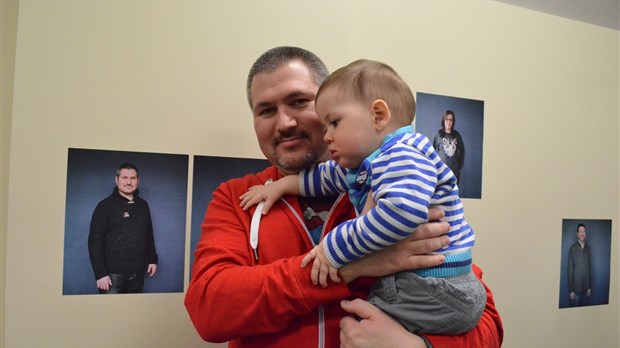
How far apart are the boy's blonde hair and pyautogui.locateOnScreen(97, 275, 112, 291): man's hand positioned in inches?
42.4

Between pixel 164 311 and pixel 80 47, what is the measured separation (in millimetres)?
1025

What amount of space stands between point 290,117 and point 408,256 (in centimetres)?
57

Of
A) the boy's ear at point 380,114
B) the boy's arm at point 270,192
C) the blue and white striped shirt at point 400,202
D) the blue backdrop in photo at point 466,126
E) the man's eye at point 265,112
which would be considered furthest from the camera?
the blue backdrop in photo at point 466,126

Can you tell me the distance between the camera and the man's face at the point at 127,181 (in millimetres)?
1530

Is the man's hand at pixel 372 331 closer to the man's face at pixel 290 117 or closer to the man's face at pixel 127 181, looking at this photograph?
the man's face at pixel 290 117

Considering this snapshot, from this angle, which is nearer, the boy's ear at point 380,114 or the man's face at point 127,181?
the boy's ear at point 380,114

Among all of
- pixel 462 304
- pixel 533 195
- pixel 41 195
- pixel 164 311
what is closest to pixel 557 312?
pixel 533 195

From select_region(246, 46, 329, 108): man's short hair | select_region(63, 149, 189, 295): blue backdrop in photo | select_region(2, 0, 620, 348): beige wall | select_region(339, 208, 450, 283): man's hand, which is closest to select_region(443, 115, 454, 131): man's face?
select_region(2, 0, 620, 348): beige wall

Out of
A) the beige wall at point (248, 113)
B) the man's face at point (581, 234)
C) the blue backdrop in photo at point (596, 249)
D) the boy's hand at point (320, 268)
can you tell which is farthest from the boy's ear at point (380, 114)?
the man's face at point (581, 234)

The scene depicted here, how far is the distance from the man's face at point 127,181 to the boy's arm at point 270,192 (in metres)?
0.53

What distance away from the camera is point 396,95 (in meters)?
1.10

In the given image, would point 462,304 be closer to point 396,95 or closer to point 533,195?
point 396,95

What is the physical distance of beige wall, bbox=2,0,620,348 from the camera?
1428mm

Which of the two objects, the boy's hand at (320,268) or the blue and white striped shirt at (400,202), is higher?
the blue and white striped shirt at (400,202)
